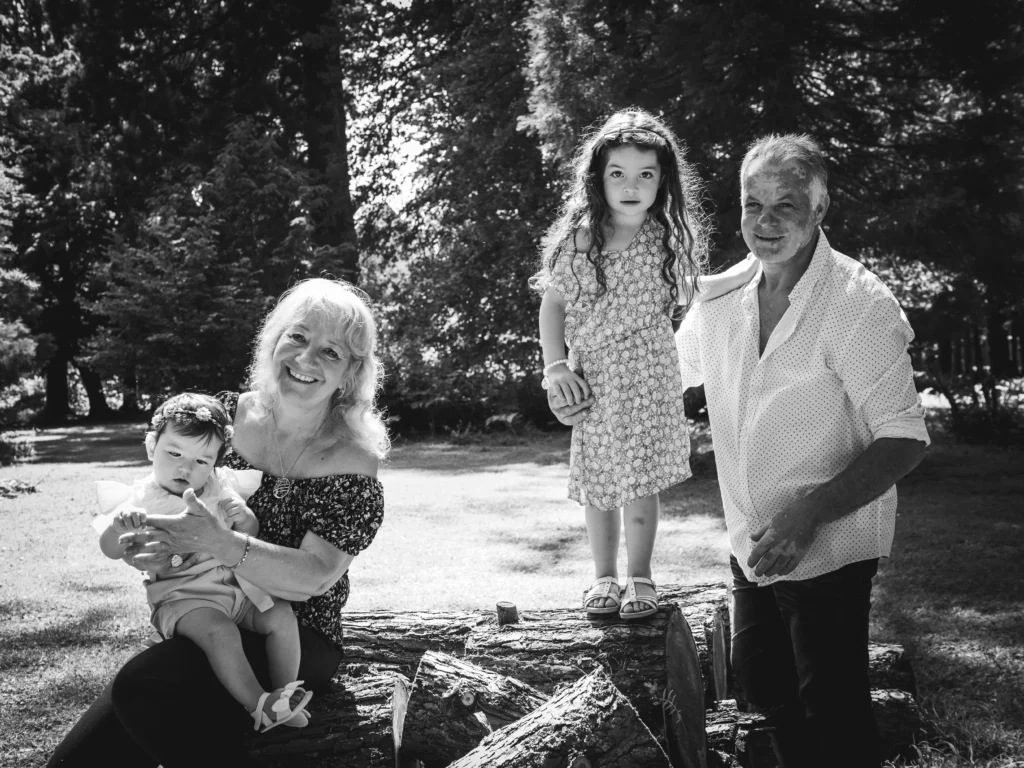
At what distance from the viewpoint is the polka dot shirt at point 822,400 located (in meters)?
2.46

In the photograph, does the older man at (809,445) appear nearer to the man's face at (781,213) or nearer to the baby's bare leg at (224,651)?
the man's face at (781,213)

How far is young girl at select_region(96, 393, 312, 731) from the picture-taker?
8.51ft

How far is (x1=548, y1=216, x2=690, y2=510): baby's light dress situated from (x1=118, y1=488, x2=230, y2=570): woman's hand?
1375 mm

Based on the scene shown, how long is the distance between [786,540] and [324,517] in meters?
1.34

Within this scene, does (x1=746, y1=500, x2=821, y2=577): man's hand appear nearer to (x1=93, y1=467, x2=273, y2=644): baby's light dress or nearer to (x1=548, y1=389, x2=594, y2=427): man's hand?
(x1=548, y1=389, x2=594, y2=427): man's hand

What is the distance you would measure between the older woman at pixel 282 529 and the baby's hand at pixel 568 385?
2.21ft

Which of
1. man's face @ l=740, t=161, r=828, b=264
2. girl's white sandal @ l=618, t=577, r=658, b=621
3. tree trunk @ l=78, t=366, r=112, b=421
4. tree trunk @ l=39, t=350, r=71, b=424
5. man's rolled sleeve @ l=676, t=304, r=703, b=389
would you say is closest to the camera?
man's face @ l=740, t=161, r=828, b=264

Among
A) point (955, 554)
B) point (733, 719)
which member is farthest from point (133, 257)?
point (733, 719)

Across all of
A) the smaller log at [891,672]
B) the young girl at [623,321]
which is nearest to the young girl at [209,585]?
the young girl at [623,321]

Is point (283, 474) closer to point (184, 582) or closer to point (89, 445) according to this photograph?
point (184, 582)

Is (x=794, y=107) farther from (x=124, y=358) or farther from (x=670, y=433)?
(x=124, y=358)

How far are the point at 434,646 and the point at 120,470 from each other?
10470 mm

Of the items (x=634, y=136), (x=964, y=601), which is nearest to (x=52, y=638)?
(x=634, y=136)

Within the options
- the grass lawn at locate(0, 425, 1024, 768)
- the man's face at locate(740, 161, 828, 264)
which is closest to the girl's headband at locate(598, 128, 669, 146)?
the man's face at locate(740, 161, 828, 264)
